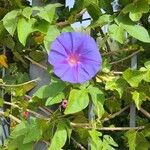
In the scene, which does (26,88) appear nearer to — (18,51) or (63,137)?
(18,51)

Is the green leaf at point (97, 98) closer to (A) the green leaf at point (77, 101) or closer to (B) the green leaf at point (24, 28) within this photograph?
(A) the green leaf at point (77, 101)

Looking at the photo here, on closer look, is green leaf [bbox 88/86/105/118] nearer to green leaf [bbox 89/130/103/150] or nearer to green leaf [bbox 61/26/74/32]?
green leaf [bbox 89/130/103/150]

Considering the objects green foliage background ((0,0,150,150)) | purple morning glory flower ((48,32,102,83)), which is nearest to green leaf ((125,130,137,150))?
green foliage background ((0,0,150,150))

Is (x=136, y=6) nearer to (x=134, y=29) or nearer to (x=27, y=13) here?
(x=134, y=29)

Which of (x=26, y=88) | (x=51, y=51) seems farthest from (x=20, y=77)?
(x=51, y=51)

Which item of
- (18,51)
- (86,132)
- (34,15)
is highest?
(34,15)

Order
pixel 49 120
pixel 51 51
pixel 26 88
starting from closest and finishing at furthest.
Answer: pixel 51 51
pixel 49 120
pixel 26 88

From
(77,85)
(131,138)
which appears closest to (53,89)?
(77,85)

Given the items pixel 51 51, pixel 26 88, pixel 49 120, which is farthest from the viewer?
pixel 26 88
